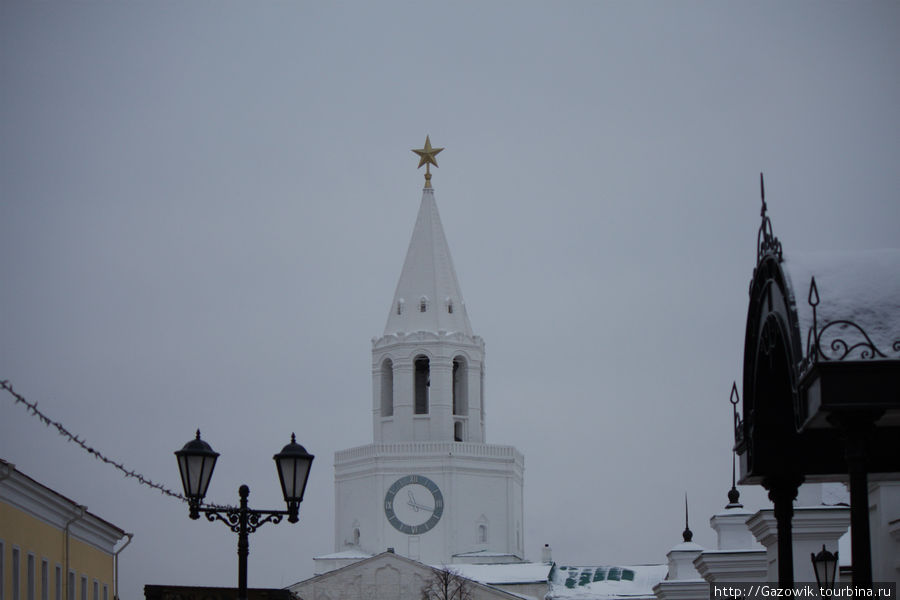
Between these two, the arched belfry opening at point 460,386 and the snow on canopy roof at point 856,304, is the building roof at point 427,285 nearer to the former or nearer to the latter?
the arched belfry opening at point 460,386

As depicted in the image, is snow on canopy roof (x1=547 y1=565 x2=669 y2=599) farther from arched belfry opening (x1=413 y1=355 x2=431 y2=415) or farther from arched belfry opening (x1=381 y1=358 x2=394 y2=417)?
arched belfry opening (x1=381 y1=358 x2=394 y2=417)

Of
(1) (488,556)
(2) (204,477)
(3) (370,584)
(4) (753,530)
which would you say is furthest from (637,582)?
(2) (204,477)

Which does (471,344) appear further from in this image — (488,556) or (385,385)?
(488,556)

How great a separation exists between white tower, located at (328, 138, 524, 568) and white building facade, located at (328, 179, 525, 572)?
0.18 feet

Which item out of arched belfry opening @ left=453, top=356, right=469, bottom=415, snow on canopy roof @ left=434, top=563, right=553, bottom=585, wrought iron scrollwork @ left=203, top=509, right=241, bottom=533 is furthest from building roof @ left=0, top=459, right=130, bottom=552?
arched belfry opening @ left=453, top=356, right=469, bottom=415

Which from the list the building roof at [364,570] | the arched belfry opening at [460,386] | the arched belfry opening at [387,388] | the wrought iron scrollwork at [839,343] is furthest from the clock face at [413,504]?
→ the wrought iron scrollwork at [839,343]

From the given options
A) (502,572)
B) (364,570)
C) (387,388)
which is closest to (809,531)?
(502,572)

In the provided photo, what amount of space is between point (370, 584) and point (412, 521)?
13.7 ft

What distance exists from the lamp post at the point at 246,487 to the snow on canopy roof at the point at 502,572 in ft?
261

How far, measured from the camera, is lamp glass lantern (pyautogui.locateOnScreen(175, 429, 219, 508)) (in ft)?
71.9

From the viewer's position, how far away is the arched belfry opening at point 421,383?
347ft

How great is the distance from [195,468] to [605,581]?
289 ft

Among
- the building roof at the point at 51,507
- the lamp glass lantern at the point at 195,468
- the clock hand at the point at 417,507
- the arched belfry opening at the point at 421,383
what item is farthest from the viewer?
the arched belfry opening at the point at 421,383

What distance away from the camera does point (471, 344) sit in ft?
345
